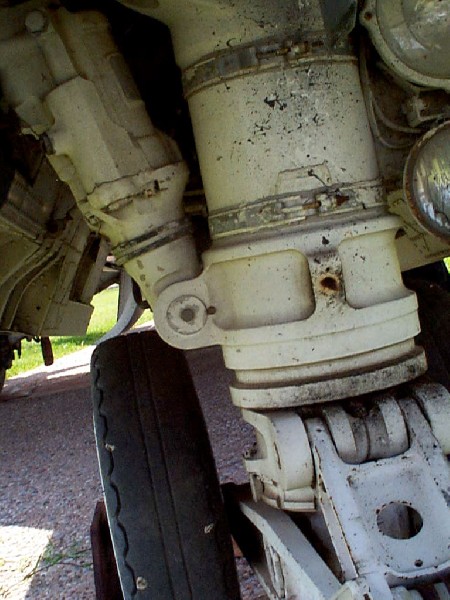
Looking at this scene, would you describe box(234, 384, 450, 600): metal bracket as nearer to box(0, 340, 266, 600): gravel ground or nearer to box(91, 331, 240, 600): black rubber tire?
box(91, 331, 240, 600): black rubber tire

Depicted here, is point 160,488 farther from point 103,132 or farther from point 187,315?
point 103,132

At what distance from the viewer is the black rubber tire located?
1482mm

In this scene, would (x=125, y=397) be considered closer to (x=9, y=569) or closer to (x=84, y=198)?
(x=84, y=198)

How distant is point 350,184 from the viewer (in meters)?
1.36

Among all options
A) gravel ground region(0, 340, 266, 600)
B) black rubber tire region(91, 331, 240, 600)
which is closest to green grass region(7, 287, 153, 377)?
gravel ground region(0, 340, 266, 600)

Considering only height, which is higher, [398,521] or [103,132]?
[103,132]

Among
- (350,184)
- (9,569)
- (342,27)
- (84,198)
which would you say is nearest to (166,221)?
(84,198)

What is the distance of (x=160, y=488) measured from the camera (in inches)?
60.6

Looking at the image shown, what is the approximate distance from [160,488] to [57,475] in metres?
1.85

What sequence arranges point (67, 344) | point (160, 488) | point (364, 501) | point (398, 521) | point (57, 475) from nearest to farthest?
point (364, 501), point (398, 521), point (160, 488), point (57, 475), point (67, 344)

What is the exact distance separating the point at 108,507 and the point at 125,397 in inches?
9.6

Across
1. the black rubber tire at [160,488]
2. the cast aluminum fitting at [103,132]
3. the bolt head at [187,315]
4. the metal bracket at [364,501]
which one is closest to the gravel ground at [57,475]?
the black rubber tire at [160,488]

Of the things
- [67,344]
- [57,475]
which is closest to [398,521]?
[57,475]

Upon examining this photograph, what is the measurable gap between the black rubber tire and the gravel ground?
0.54 metres
